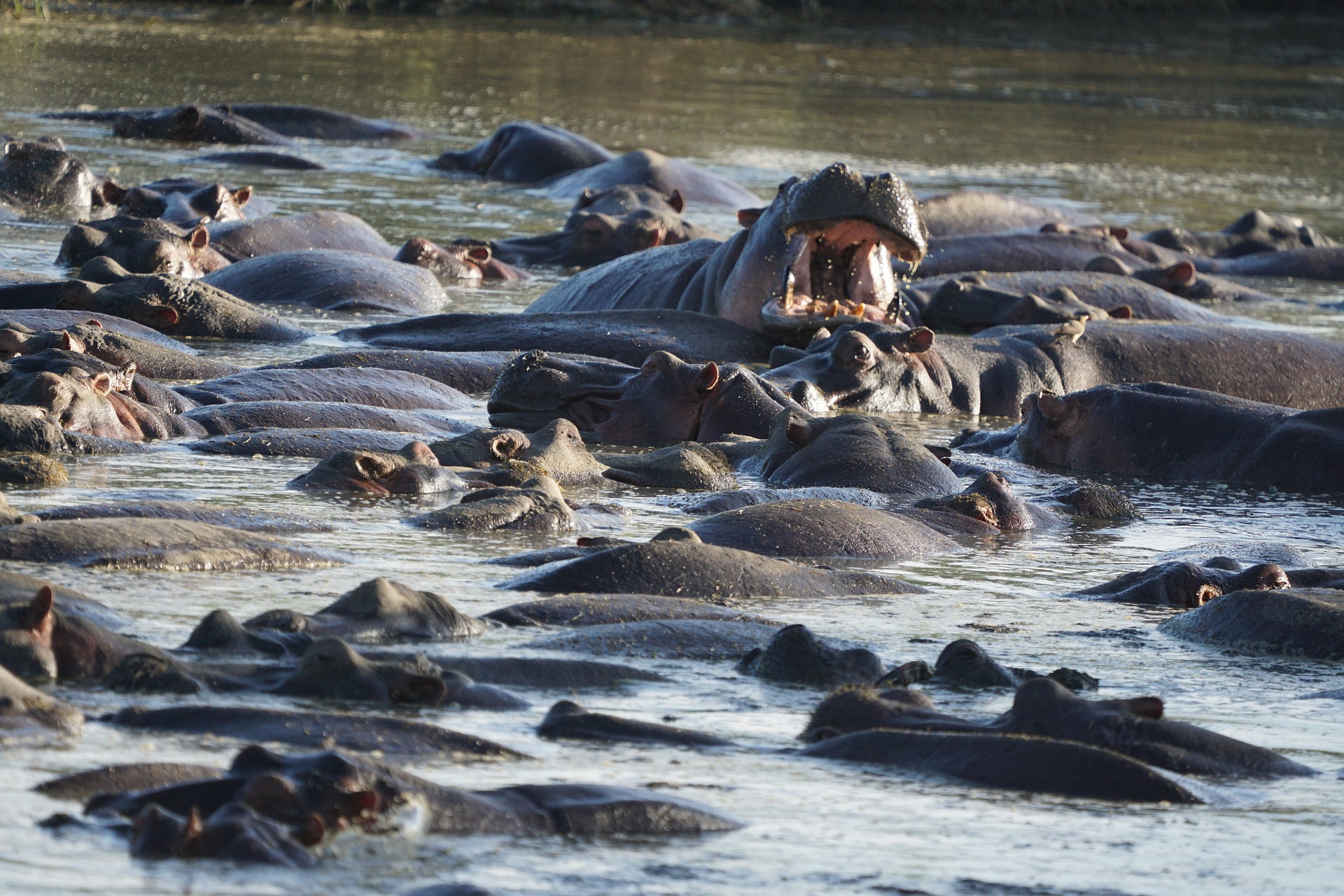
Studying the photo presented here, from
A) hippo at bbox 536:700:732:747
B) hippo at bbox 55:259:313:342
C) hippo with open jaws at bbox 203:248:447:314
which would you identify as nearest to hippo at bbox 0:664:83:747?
hippo at bbox 536:700:732:747

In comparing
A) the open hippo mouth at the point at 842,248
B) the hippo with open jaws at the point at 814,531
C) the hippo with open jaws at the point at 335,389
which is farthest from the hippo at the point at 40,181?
the hippo with open jaws at the point at 814,531

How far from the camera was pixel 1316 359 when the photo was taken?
871 centimetres

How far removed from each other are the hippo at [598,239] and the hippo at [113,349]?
4354mm

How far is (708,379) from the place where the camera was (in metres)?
6.82

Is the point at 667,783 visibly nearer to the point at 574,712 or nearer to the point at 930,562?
the point at 574,712

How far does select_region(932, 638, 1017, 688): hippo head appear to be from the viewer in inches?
151

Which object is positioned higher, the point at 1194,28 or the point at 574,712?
the point at 1194,28

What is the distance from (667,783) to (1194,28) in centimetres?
3441

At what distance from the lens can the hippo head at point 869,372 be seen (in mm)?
7660

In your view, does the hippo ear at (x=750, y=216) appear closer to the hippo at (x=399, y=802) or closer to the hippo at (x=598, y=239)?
the hippo at (x=598, y=239)

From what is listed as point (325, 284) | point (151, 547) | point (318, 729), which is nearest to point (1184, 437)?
point (325, 284)

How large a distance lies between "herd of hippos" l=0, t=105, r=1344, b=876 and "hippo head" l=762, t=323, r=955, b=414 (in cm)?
2

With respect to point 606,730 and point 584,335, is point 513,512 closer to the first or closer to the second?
point 606,730

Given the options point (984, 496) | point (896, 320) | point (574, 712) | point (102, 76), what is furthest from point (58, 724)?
point (102, 76)
